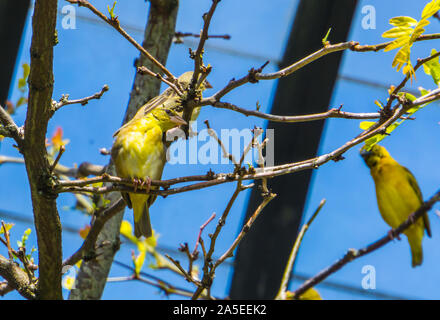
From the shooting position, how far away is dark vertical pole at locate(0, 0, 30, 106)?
3289mm

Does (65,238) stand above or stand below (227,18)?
below

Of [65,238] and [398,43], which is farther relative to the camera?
[65,238]

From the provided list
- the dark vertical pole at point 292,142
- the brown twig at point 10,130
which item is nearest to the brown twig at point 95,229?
the brown twig at point 10,130

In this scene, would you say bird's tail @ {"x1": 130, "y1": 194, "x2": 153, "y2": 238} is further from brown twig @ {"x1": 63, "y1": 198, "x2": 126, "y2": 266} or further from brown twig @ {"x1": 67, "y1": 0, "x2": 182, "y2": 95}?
brown twig @ {"x1": 67, "y1": 0, "x2": 182, "y2": 95}

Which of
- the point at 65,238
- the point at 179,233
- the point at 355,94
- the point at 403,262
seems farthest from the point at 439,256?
the point at 65,238

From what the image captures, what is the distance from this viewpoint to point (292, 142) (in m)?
3.39

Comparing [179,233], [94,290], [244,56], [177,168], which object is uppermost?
[244,56]

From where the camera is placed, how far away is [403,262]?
3.94 meters

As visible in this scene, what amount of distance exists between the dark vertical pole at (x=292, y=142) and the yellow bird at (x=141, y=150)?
4.85 ft

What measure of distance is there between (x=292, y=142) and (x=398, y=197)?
26.9 inches

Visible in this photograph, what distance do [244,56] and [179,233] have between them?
1.24 metres

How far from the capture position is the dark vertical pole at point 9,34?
10.8 ft
